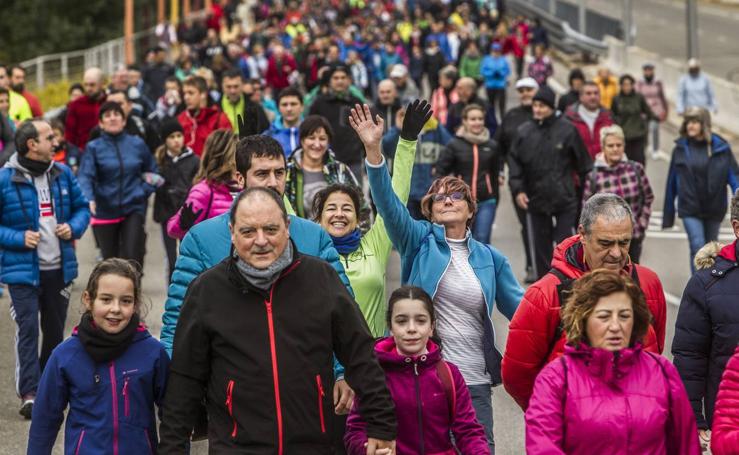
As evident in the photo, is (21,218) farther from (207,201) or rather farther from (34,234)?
(207,201)

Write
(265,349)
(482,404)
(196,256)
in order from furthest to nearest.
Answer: (482,404) < (196,256) < (265,349)

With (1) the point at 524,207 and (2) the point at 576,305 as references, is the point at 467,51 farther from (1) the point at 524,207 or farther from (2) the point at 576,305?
(2) the point at 576,305

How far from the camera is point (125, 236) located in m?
12.7

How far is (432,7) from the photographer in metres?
57.1

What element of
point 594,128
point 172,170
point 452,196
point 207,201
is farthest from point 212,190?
point 594,128

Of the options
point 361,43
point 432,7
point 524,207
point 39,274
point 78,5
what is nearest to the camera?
point 39,274

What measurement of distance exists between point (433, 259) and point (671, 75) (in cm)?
3018

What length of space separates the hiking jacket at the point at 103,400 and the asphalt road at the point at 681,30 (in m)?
38.1

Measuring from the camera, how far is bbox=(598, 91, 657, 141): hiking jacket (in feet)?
63.0

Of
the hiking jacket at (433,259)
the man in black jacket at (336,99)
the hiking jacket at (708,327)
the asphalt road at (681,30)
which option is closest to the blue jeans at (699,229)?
the man in black jacket at (336,99)

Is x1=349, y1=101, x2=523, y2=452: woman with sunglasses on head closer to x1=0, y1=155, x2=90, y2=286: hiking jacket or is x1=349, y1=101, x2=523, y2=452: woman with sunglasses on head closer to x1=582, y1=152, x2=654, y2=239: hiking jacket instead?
x1=0, y1=155, x2=90, y2=286: hiking jacket

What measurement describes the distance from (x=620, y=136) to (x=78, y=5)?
55.0 meters

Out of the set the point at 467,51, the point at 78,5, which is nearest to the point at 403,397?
the point at 467,51

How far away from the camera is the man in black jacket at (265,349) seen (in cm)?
551
